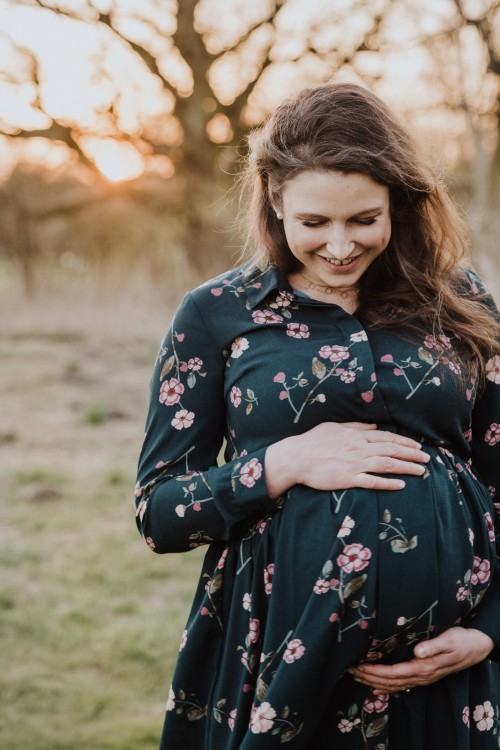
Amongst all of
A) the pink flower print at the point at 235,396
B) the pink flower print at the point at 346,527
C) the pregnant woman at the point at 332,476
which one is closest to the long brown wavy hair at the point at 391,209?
the pregnant woman at the point at 332,476

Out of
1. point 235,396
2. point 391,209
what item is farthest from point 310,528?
point 391,209

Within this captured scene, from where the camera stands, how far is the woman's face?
153cm

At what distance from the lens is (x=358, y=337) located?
5.26 ft

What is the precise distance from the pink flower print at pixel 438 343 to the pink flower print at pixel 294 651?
2.16ft

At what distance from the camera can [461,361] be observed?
5.39 ft

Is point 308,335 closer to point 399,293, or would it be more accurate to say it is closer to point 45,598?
point 399,293

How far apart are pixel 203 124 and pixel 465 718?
11.5 m

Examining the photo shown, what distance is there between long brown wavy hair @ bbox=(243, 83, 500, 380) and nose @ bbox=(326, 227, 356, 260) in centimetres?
12

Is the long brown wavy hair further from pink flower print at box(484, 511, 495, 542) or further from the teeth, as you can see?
pink flower print at box(484, 511, 495, 542)

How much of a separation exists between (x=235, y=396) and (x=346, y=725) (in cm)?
69

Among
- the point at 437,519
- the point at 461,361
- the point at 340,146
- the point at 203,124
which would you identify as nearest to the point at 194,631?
the point at 437,519

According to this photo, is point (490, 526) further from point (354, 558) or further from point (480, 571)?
point (354, 558)

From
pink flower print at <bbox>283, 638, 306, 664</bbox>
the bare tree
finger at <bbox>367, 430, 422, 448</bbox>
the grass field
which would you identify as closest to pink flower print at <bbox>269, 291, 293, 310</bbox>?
finger at <bbox>367, 430, 422, 448</bbox>

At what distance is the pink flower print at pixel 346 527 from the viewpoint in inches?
57.6
